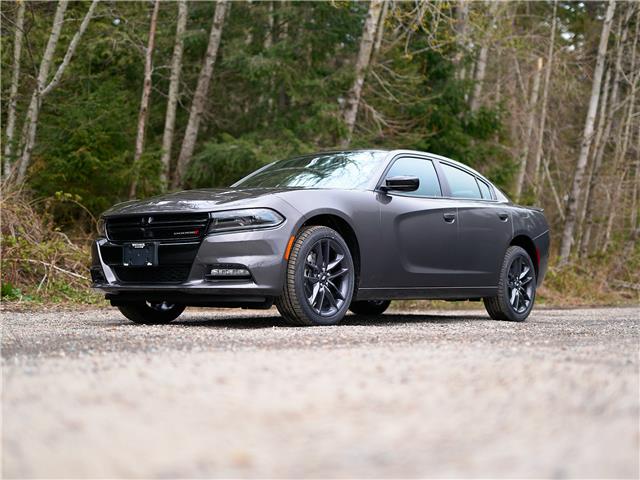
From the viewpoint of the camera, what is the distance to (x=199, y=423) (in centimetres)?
282

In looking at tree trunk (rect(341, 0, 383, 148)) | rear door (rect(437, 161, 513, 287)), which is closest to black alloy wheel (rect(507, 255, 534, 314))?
rear door (rect(437, 161, 513, 287))

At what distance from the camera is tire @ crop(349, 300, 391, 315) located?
32.4 feet

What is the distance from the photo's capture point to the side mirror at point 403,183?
24.2 feet

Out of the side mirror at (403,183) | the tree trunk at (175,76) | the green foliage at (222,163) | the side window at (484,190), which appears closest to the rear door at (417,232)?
the side mirror at (403,183)

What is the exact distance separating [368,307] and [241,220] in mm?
3701

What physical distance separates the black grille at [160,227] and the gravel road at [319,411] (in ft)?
6.08

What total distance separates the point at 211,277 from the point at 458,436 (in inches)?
156

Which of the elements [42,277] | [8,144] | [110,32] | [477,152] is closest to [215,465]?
[42,277]

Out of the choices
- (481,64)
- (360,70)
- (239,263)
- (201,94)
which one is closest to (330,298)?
(239,263)

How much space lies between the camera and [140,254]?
22.4 ft

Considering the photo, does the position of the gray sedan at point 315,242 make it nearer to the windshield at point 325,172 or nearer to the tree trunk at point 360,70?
the windshield at point 325,172

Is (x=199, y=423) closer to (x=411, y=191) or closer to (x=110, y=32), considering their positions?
(x=411, y=191)

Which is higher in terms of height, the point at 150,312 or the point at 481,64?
the point at 481,64

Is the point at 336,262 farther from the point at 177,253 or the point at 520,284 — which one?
the point at 520,284
